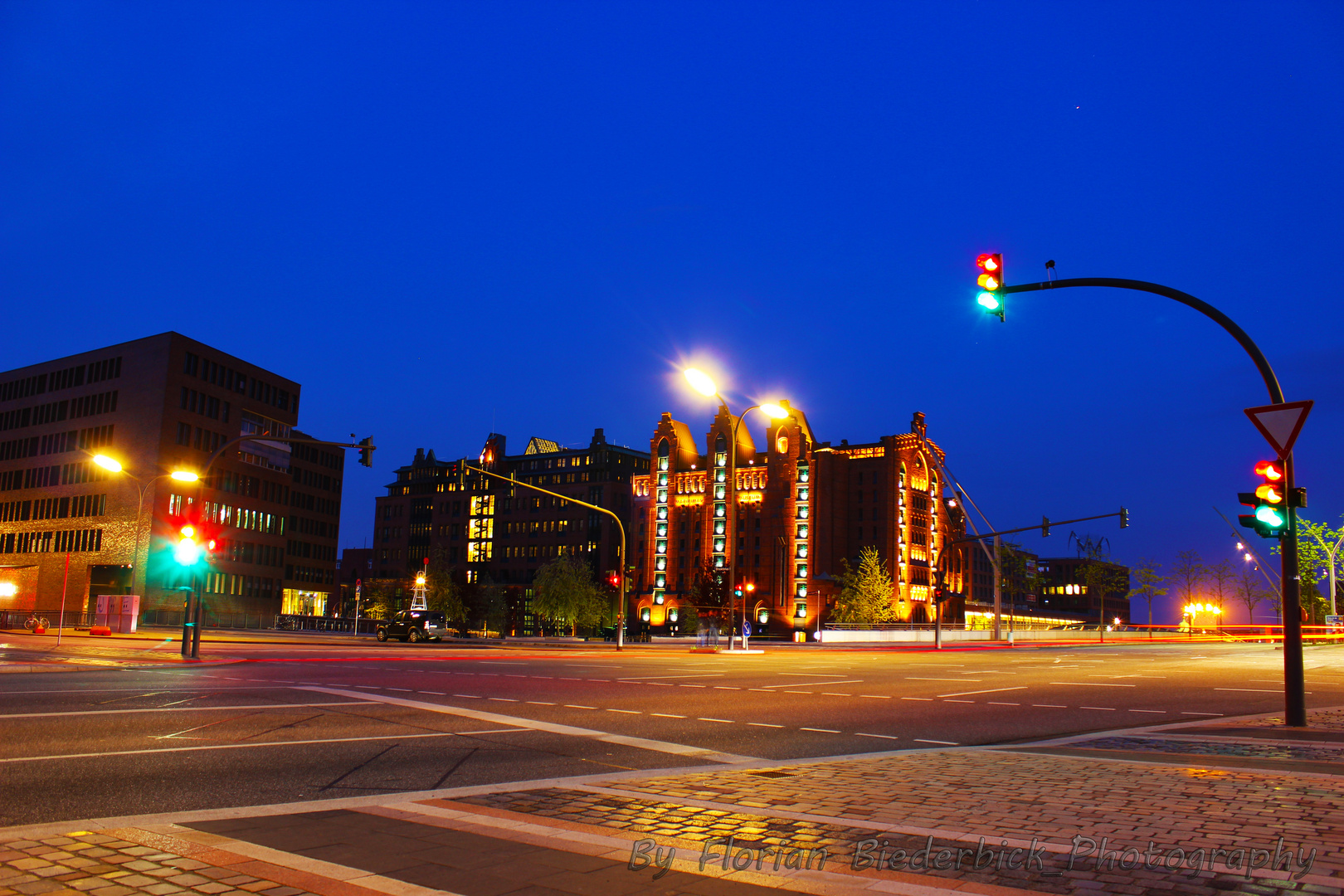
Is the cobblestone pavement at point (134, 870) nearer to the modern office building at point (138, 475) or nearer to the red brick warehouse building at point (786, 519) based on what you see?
the modern office building at point (138, 475)

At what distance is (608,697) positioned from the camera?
17.1 m

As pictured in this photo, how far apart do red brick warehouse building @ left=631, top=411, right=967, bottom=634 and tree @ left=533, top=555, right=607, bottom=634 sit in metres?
31.1

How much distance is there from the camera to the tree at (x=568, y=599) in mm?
94750

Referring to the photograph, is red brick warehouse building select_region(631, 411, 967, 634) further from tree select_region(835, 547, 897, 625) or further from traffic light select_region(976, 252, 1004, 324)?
traffic light select_region(976, 252, 1004, 324)

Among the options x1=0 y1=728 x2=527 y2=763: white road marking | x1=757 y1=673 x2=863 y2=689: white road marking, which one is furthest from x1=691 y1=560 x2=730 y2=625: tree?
x1=0 y1=728 x2=527 y2=763: white road marking

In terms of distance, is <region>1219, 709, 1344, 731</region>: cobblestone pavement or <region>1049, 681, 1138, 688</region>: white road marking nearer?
<region>1219, 709, 1344, 731</region>: cobblestone pavement

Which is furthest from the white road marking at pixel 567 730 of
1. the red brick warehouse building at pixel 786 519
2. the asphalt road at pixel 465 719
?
the red brick warehouse building at pixel 786 519

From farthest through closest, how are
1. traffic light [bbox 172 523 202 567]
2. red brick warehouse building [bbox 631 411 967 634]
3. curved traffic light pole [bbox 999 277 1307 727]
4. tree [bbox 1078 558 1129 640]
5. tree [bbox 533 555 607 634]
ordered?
red brick warehouse building [bbox 631 411 967 634]
tree [bbox 533 555 607 634]
tree [bbox 1078 558 1129 640]
traffic light [bbox 172 523 202 567]
curved traffic light pole [bbox 999 277 1307 727]

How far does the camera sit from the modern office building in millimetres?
79625

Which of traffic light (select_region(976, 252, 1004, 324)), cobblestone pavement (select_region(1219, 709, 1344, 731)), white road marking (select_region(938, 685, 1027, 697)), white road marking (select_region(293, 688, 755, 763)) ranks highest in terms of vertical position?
traffic light (select_region(976, 252, 1004, 324))

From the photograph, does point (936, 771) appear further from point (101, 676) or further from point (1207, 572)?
point (1207, 572)

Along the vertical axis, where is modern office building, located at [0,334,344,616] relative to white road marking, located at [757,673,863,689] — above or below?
above

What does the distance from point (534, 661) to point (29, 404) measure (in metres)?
83.3

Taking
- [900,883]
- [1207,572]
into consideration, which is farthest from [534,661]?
[1207,572]
